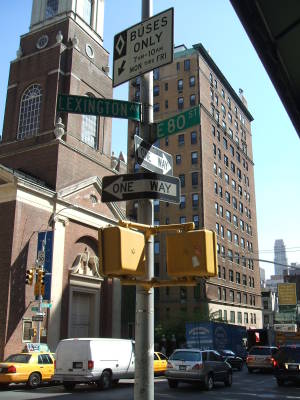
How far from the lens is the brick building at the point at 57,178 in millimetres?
32875

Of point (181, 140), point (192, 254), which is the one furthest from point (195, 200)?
point (192, 254)

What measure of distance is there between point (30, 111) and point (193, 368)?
102 feet

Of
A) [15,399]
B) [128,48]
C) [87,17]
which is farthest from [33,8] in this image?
[128,48]

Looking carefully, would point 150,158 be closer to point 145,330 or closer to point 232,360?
point 145,330

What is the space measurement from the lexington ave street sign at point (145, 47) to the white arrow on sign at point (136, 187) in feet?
4.37

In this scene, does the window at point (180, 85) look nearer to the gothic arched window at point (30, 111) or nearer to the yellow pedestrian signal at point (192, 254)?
the gothic arched window at point (30, 111)

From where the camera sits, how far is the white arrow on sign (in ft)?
16.4

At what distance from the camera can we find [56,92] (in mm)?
42781

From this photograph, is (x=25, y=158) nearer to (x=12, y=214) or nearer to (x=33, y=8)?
(x=12, y=214)

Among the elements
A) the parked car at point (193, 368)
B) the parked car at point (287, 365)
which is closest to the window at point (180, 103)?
the parked car at point (287, 365)

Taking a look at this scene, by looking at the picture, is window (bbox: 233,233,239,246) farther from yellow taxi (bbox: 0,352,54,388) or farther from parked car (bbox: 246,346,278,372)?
yellow taxi (bbox: 0,352,54,388)

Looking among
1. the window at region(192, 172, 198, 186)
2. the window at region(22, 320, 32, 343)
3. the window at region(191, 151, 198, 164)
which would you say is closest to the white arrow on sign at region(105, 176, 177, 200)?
the window at region(22, 320, 32, 343)

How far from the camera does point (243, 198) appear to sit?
84.4 meters

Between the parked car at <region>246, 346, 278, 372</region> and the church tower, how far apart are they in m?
19.6
